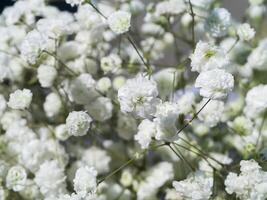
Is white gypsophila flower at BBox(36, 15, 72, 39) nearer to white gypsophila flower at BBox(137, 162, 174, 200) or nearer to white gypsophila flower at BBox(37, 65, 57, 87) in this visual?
white gypsophila flower at BBox(37, 65, 57, 87)

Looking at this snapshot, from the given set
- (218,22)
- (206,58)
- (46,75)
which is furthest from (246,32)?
(46,75)

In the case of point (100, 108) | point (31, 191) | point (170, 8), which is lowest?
point (31, 191)

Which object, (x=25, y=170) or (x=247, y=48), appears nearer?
(x=25, y=170)

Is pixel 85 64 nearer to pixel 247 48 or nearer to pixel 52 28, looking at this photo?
pixel 52 28

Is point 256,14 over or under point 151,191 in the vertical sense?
over

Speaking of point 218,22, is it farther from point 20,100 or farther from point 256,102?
point 20,100

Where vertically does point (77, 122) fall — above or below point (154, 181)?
above

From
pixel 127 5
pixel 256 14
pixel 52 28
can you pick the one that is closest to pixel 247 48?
pixel 256 14
